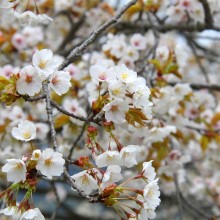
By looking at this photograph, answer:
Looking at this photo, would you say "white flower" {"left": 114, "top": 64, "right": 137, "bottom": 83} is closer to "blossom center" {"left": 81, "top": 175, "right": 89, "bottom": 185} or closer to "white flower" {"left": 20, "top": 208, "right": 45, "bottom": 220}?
"blossom center" {"left": 81, "top": 175, "right": 89, "bottom": 185}

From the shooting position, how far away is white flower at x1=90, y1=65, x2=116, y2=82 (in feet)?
5.23

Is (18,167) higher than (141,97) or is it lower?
lower

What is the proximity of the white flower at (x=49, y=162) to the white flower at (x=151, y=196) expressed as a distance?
0.27 metres

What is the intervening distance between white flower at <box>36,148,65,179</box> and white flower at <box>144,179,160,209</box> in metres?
0.27

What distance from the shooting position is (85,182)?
153 cm

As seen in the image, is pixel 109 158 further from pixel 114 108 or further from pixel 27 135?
pixel 27 135

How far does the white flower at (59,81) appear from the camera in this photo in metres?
1.62

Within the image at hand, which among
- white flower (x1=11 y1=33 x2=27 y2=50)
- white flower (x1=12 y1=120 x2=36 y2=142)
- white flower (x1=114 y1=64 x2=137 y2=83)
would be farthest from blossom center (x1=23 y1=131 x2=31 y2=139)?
white flower (x1=11 y1=33 x2=27 y2=50)

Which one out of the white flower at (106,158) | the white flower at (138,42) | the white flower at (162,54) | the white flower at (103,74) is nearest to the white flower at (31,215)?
the white flower at (106,158)

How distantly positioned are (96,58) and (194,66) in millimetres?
3077

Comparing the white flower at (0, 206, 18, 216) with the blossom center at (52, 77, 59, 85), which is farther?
the blossom center at (52, 77, 59, 85)

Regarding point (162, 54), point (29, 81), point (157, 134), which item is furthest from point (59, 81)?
point (162, 54)

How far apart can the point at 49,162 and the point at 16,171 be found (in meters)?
0.10

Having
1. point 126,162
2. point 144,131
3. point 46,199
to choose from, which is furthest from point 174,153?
point 46,199
